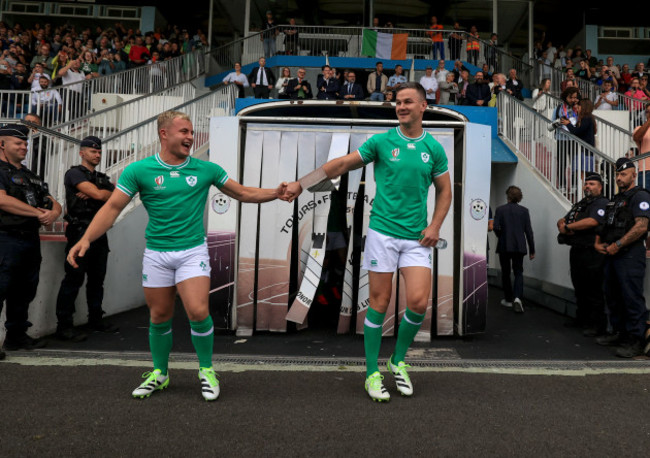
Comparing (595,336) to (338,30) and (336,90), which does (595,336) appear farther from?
(338,30)

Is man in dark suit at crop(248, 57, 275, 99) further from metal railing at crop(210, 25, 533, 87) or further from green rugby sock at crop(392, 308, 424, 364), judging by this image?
green rugby sock at crop(392, 308, 424, 364)

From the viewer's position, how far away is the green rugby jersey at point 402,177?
12.8ft

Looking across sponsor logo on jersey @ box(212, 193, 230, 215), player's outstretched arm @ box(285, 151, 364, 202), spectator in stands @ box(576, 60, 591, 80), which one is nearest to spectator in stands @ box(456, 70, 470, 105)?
spectator in stands @ box(576, 60, 591, 80)

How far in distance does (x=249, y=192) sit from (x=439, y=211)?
5.04ft

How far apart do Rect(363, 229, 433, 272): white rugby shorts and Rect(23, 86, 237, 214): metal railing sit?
14.8ft

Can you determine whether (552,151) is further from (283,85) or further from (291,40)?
(291,40)

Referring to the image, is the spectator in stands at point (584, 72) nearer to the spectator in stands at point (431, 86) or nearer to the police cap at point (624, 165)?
the spectator in stands at point (431, 86)

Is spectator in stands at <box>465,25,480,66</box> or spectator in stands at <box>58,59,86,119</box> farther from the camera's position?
spectator in stands at <box>465,25,480,66</box>

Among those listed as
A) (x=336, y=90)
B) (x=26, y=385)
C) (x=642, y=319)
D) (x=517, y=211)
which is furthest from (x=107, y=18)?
(x=642, y=319)

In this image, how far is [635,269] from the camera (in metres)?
5.50

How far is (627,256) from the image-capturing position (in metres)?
5.54

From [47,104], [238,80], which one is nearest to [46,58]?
[47,104]

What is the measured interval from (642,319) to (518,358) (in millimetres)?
1489

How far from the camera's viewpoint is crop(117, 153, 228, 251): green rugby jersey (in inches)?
147
